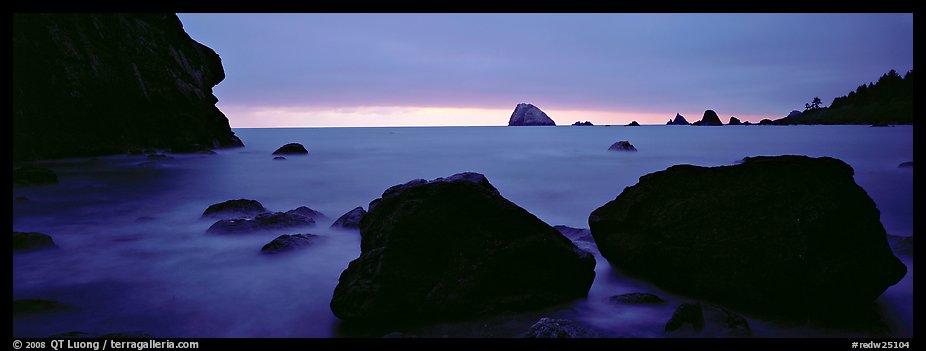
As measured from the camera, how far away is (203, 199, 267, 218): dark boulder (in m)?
9.11

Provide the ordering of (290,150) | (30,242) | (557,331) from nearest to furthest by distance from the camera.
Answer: (557,331)
(30,242)
(290,150)

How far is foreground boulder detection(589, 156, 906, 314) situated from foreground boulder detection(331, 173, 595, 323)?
3.04ft

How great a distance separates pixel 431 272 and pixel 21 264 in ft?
17.2

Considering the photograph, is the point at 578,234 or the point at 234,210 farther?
the point at 234,210

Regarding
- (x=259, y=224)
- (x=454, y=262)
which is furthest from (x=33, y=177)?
(x=454, y=262)

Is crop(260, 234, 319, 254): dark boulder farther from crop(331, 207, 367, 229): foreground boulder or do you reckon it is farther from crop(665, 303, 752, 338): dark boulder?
crop(665, 303, 752, 338): dark boulder

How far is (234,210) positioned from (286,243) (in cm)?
315

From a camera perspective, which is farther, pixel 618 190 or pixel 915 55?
pixel 618 190

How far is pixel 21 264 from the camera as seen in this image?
5891 mm

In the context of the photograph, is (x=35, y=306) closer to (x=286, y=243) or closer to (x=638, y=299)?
(x=286, y=243)

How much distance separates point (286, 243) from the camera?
21.9ft

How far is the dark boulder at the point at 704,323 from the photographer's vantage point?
374 cm
